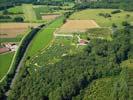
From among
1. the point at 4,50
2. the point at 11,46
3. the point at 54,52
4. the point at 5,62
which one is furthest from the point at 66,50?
the point at 5,62

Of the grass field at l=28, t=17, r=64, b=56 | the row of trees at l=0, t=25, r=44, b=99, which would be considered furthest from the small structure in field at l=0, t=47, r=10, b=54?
the grass field at l=28, t=17, r=64, b=56

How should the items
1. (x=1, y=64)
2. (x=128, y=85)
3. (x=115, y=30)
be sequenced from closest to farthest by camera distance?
(x=128, y=85) < (x=1, y=64) < (x=115, y=30)

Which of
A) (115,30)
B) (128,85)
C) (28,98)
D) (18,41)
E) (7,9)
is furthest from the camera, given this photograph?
(7,9)

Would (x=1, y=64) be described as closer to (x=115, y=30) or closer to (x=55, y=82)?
(x=55, y=82)

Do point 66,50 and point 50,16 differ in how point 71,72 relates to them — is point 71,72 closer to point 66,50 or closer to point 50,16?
point 66,50

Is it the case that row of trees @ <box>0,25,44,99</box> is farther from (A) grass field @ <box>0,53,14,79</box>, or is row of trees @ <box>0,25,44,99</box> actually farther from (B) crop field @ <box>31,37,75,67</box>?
(B) crop field @ <box>31,37,75,67</box>

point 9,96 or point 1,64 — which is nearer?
point 9,96

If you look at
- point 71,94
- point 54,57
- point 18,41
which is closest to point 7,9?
point 18,41
